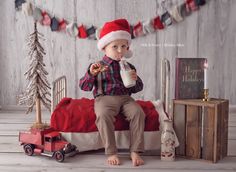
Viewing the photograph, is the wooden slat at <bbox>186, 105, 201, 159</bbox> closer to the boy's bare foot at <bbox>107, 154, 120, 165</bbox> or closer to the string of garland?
the boy's bare foot at <bbox>107, 154, 120, 165</bbox>

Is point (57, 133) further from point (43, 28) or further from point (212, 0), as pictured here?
point (212, 0)

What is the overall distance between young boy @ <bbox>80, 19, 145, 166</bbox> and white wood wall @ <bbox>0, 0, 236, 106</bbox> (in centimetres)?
100

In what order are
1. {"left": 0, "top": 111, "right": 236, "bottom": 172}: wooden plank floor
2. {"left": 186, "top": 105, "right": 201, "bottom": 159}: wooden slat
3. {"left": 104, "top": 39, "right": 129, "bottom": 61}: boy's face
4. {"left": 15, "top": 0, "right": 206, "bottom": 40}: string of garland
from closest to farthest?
{"left": 0, "top": 111, "right": 236, "bottom": 172}: wooden plank floor → {"left": 186, "top": 105, "right": 201, "bottom": 159}: wooden slat → {"left": 104, "top": 39, "right": 129, "bottom": 61}: boy's face → {"left": 15, "top": 0, "right": 206, "bottom": 40}: string of garland

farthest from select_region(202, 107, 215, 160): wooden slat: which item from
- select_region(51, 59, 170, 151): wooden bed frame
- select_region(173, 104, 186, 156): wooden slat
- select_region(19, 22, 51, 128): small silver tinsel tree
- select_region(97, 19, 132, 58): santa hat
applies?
select_region(19, 22, 51, 128): small silver tinsel tree

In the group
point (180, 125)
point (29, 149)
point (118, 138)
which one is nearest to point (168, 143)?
point (180, 125)

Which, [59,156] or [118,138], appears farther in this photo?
[118,138]

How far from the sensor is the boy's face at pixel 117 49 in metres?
2.08

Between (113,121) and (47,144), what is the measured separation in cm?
38

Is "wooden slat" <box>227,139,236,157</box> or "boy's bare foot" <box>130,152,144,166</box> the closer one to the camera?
"boy's bare foot" <box>130,152,144,166</box>

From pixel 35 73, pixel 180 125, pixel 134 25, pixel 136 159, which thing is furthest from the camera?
pixel 134 25

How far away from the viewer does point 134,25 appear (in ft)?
10.1

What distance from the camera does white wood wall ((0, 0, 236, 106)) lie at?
3061mm

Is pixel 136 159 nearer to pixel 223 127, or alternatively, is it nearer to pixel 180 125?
pixel 180 125

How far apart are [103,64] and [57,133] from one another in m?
0.47
